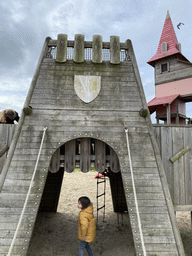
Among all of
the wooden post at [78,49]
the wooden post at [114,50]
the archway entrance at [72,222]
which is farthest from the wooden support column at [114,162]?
the wooden post at [78,49]

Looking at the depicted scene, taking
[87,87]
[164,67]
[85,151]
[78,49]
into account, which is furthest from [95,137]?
[164,67]

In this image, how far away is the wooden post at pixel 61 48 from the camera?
485 centimetres

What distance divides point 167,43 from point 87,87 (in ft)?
33.5

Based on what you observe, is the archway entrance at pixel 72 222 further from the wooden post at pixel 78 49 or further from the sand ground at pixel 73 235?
the wooden post at pixel 78 49

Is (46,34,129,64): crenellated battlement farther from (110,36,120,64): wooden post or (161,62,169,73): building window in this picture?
(161,62,169,73): building window

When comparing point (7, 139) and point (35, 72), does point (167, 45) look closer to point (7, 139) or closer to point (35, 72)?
point (35, 72)

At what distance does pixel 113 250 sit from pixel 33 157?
12.4 feet

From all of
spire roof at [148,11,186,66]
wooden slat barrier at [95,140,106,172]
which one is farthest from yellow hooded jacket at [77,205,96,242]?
spire roof at [148,11,186,66]

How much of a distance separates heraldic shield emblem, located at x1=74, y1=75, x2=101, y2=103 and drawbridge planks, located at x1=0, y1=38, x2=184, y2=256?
11 cm

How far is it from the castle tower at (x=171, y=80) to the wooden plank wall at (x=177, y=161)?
5.97 metres

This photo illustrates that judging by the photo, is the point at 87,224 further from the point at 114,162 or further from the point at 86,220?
the point at 114,162

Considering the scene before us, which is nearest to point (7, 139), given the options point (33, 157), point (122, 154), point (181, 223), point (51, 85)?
point (33, 157)

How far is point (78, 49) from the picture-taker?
16.1 ft

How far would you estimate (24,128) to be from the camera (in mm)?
4066
